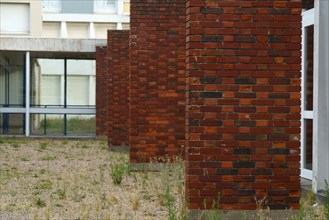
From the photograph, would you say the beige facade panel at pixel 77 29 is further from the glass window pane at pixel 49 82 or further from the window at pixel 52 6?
the glass window pane at pixel 49 82

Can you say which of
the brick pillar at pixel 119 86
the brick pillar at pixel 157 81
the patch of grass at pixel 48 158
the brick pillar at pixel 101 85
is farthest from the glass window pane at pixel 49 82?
the brick pillar at pixel 157 81

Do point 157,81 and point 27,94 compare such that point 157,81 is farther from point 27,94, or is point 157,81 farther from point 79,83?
point 79,83

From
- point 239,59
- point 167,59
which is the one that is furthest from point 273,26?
point 167,59

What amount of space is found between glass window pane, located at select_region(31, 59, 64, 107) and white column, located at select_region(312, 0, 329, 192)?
70.5 ft

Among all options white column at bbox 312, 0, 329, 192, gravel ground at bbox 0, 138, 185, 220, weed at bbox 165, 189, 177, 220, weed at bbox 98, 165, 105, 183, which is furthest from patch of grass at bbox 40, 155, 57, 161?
white column at bbox 312, 0, 329, 192

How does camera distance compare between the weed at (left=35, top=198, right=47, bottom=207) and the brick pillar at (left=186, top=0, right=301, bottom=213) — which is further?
the weed at (left=35, top=198, right=47, bottom=207)

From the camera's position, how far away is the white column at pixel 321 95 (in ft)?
30.8

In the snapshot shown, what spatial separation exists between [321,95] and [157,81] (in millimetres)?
4887

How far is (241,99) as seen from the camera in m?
7.14

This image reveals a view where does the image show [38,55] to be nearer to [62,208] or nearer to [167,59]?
[167,59]

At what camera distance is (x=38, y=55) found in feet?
97.5

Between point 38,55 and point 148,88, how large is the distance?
16985 mm

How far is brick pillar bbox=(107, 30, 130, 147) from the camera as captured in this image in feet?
65.9

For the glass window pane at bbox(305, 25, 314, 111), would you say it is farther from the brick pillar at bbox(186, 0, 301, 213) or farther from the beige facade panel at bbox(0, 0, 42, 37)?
the beige facade panel at bbox(0, 0, 42, 37)
